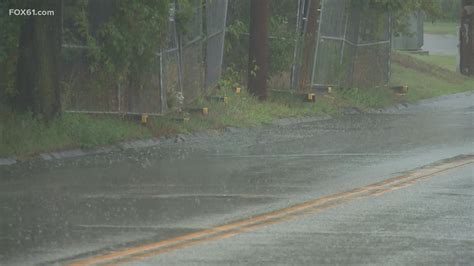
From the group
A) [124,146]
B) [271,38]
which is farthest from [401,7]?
[124,146]

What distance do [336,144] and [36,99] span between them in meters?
4.89

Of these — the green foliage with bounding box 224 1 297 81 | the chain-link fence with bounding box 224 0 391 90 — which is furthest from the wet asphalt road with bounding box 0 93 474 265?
the chain-link fence with bounding box 224 0 391 90

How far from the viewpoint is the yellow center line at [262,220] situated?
371 inches

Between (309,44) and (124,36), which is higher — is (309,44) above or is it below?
below

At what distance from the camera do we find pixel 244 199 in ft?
42.2

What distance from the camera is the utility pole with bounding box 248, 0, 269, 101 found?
24.8 meters

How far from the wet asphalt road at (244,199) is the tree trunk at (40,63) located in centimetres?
151

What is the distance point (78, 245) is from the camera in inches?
390

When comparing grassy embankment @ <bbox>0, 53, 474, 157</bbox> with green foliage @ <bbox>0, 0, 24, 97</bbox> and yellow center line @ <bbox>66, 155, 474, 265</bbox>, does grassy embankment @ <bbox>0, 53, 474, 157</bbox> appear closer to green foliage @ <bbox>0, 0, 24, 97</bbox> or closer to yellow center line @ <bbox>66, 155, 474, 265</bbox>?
green foliage @ <bbox>0, 0, 24, 97</bbox>

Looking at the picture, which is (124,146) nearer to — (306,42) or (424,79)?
(306,42)

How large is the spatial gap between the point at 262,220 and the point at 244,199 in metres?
1.53

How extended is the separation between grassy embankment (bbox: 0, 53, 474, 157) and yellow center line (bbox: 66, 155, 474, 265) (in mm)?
5010

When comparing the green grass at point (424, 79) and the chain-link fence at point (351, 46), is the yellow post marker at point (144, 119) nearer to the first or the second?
the chain-link fence at point (351, 46)

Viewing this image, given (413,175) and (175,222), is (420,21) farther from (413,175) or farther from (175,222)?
(175,222)
